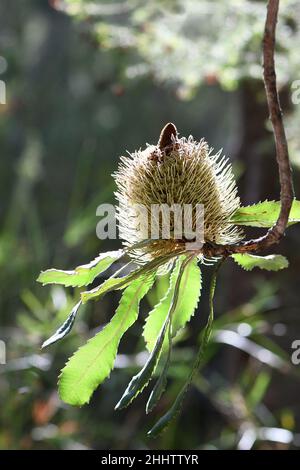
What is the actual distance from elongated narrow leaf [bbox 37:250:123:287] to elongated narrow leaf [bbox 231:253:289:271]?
7.0 inches

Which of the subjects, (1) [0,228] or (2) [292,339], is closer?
(2) [292,339]

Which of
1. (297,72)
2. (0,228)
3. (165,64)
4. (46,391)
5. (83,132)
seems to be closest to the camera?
(297,72)

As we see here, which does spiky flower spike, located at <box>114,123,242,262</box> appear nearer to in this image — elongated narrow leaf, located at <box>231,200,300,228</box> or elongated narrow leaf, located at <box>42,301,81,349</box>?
elongated narrow leaf, located at <box>231,200,300,228</box>

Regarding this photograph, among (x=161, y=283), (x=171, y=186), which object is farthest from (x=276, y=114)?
(x=161, y=283)

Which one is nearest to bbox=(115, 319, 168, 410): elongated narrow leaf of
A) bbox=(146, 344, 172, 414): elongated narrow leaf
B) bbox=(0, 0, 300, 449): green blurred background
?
bbox=(146, 344, 172, 414): elongated narrow leaf

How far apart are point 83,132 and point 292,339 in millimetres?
3153

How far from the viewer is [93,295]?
883 millimetres

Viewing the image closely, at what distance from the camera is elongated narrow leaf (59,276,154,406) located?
3.09 ft

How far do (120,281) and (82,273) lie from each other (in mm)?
56

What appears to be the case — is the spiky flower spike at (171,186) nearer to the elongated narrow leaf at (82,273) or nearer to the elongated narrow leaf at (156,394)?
the elongated narrow leaf at (82,273)

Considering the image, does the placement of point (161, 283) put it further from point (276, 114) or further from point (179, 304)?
point (276, 114)

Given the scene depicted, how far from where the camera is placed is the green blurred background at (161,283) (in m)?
2.07

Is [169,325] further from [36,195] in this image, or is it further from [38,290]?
[36,195]

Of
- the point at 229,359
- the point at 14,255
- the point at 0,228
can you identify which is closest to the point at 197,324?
the point at 0,228
